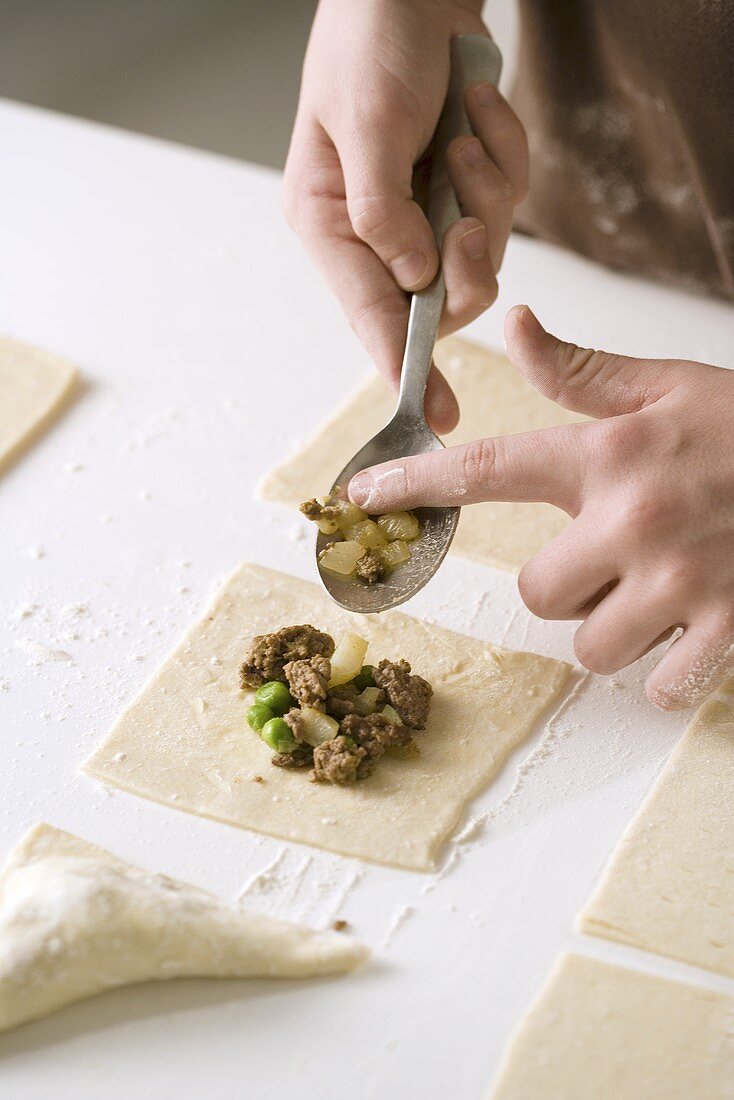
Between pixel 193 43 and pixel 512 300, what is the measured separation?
3.78 metres

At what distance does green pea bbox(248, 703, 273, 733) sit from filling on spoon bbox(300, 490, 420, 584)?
22cm

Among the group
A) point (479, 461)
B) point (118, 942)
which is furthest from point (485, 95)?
point (118, 942)

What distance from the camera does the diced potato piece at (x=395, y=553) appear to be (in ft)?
5.61

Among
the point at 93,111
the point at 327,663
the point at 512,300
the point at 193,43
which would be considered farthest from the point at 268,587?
the point at 193,43

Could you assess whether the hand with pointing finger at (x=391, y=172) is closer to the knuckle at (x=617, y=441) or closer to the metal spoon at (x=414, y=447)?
the metal spoon at (x=414, y=447)

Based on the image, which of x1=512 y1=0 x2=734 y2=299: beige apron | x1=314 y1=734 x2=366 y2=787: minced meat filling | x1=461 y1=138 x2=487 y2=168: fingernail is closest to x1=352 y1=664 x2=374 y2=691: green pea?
x1=314 y1=734 x2=366 y2=787: minced meat filling

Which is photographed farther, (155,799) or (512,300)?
(512,300)

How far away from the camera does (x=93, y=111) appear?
17.3 ft

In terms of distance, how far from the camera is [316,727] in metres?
1.61

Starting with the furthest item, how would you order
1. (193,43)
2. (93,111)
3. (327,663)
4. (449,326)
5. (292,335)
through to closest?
(193,43)
(93,111)
(292,335)
(449,326)
(327,663)

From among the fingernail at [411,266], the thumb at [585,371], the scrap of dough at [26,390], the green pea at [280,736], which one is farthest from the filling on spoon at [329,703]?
the scrap of dough at [26,390]

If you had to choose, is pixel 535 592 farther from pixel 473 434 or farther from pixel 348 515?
pixel 473 434

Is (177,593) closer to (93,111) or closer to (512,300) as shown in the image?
(512,300)

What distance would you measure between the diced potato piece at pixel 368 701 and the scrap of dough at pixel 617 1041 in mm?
427
